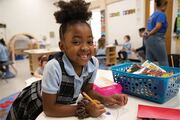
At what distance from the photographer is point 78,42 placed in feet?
2.29

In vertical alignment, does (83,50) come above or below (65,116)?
above

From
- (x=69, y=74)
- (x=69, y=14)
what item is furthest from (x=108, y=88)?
(x=69, y=14)

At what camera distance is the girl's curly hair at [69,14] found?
0.73 metres

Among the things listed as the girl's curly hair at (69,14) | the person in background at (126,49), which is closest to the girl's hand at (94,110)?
the girl's curly hair at (69,14)

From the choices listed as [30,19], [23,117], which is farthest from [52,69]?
[30,19]

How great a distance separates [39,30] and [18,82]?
4089mm

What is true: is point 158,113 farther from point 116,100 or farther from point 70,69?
point 70,69

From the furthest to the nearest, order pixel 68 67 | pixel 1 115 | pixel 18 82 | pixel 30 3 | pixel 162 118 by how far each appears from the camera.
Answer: pixel 30 3 < pixel 18 82 < pixel 1 115 < pixel 68 67 < pixel 162 118

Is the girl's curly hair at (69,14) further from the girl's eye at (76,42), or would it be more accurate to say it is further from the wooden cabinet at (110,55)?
the wooden cabinet at (110,55)

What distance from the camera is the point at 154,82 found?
0.75m

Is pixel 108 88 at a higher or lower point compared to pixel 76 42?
lower

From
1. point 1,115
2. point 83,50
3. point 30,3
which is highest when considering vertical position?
point 30,3

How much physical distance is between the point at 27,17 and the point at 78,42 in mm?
6956

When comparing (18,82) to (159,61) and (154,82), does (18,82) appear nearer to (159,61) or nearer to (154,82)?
(159,61)
